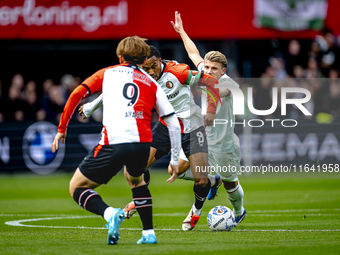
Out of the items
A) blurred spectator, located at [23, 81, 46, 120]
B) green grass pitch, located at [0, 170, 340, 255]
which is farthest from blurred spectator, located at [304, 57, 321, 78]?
blurred spectator, located at [23, 81, 46, 120]

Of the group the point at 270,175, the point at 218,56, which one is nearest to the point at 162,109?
the point at 218,56

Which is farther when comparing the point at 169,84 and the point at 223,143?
the point at 223,143

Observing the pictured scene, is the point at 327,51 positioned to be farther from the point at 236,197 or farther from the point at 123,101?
the point at 123,101

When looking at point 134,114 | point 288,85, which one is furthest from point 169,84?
point 288,85

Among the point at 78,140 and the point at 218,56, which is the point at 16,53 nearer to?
the point at 78,140

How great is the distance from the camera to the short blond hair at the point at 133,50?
5273mm

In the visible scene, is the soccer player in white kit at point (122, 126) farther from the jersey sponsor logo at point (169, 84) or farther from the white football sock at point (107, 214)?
the jersey sponsor logo at point (169, 84)

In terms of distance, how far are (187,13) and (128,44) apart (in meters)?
12.1

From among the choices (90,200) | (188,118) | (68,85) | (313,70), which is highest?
(313,70)

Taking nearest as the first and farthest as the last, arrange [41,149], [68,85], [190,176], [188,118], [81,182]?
[81,182] < [188,118] < [190,176] < [41,149] < [68,85]

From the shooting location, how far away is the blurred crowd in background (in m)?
14.4

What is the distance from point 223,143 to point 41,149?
833 cm

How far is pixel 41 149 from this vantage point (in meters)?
15.0

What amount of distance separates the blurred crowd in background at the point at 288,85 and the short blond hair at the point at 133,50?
8.93 meters
